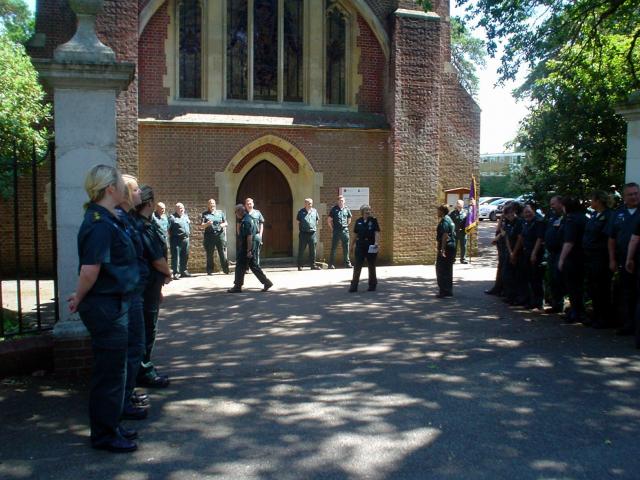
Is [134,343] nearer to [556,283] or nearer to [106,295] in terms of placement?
[106,295]

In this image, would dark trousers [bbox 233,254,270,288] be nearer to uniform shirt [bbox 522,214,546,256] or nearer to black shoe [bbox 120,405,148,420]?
uniform shirt [bbox 522,214,546,256]

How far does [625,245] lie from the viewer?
776 cm

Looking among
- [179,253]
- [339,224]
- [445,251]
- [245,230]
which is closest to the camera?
[445,251]

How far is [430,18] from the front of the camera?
16.8 metres

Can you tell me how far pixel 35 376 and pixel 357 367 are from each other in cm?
300

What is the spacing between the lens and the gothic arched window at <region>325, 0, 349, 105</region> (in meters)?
17.0

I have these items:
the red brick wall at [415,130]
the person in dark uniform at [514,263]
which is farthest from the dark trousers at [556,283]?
the red brick wall at [415,130]

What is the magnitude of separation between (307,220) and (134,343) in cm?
1098

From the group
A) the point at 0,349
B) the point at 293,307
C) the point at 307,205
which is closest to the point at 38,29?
the point at 307,205

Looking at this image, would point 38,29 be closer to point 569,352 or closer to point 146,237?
point 146,237

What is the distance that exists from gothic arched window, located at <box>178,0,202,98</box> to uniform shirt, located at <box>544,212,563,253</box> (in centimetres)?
967

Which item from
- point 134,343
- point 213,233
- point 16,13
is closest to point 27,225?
point 213,233

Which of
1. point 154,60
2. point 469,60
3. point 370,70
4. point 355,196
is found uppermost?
point 469,60

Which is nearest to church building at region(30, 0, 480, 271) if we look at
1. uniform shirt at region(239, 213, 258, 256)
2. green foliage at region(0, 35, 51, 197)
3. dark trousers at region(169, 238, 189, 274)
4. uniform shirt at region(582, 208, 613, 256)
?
dark trousers at region(169, 238, 189, 274)
